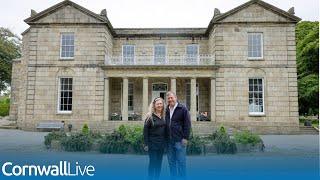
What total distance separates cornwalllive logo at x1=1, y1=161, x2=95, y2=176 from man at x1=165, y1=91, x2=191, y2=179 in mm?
2509

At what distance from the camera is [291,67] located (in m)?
27.1

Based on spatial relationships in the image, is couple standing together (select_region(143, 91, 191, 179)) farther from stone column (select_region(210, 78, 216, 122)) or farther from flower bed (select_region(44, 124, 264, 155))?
stone column (select_region(210, 78, 216, 122))

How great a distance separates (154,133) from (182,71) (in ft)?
65.5

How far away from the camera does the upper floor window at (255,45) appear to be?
27.5 metres

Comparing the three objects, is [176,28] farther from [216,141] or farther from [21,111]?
[216,141]

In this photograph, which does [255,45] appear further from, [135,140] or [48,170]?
[48,170]

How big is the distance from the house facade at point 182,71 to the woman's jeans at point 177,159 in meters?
18.5

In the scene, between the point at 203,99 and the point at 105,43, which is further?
the point at 203,99

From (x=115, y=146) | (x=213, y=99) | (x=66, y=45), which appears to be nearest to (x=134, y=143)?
(x=115, y=146)

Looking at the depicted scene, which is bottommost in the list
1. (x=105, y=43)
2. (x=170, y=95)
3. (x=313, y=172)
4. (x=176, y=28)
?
(x=313, y=172)

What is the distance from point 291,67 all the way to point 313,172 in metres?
18.2

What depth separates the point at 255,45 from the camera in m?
27.5

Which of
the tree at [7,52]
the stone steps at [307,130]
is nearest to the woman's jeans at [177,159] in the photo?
the stone steps at [307,130]

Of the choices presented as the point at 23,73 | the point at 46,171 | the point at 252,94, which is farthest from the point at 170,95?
the point at 23,73
